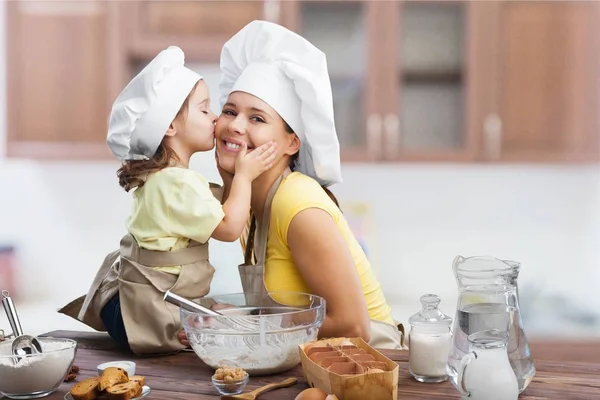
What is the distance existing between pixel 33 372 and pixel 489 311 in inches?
29.0

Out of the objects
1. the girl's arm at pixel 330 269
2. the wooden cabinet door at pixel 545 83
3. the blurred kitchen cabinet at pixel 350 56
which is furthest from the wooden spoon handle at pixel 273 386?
the wooden cabinet door at pixel 545 83

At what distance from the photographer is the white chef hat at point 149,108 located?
67.7 inches

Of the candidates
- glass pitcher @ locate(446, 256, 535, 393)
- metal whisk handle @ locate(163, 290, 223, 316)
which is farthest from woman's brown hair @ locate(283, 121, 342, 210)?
glass pitcher @ locate(446, 256, 535, 393)

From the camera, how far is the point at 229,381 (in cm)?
128

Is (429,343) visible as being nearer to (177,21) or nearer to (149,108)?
(149,108)

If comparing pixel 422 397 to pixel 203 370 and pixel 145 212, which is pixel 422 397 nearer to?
pixel 203 370

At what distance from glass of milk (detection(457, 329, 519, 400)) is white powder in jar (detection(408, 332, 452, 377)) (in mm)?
162

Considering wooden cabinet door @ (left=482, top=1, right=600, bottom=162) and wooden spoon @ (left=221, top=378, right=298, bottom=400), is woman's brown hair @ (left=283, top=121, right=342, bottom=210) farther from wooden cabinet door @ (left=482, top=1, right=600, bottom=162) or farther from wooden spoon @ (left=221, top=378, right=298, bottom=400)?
wooden cabinet door @ (left=482, top=1, right=600, bottom=162)

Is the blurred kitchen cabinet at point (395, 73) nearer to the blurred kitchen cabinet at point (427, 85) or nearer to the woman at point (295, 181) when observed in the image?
the blurred kitchen cabinet at point (427, 85)

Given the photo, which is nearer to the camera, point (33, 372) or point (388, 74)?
point (33, 372)

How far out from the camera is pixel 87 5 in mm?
3447

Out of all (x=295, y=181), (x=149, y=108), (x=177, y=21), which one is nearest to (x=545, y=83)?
(x=177, y=21)

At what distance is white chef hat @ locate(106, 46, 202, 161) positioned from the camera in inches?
67.7

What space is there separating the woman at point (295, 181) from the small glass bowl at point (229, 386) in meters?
0.36
